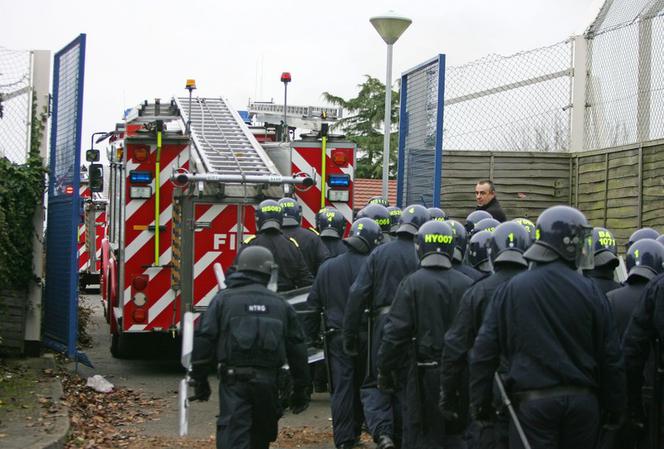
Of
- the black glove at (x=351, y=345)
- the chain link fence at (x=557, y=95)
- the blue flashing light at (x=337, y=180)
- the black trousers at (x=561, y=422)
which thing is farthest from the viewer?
the blue flashing light at (x=337, y=180)

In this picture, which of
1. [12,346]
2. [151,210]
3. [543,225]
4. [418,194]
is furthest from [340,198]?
[543,225]

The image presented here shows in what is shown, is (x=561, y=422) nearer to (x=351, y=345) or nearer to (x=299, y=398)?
(x=299, y=398)

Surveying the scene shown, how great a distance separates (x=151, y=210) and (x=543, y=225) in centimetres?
786

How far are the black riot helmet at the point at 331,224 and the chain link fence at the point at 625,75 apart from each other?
126 inches

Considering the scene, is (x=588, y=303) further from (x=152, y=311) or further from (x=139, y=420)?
(x=152, y=311)

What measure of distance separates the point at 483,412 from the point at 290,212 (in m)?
5.92

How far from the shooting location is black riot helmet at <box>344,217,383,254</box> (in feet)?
33.2

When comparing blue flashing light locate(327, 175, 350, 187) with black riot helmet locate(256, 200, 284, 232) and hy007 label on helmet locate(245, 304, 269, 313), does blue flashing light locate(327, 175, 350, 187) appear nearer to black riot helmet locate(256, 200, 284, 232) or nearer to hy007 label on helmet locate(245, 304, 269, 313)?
black riot helmet locate(256, 200, 284, 232)

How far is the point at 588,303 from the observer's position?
6.11 meters

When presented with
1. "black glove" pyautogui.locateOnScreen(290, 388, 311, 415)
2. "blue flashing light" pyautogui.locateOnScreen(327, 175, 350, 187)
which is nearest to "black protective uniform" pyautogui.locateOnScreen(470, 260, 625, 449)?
"black glove" pyautogui.locateOnScreen(290, 388, 311, 415)

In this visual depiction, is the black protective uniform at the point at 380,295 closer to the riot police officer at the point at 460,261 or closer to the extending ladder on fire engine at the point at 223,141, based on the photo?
the riot police officer at the point at 460,261

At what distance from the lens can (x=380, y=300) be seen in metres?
9.32

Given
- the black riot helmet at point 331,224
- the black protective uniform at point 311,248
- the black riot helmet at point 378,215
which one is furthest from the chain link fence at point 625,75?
the black protective uniform at point 311,248

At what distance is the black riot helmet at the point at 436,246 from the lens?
7957 mm
